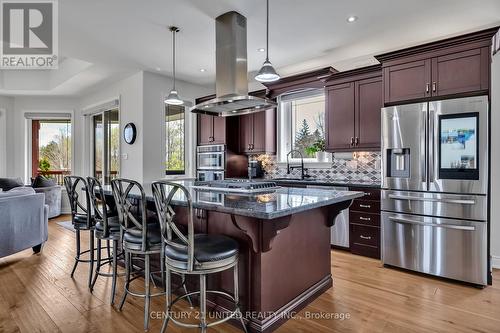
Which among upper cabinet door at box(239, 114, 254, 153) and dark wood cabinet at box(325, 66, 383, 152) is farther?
upper cabinet door at box(239, 114, 254, 153)

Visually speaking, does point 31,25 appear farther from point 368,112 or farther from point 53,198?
point 368,112

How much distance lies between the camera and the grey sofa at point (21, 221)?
3.44 m

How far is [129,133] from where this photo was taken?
5375 mm

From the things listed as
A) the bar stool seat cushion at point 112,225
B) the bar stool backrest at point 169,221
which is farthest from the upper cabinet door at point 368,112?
the bar stool seat cushion at point 112,225

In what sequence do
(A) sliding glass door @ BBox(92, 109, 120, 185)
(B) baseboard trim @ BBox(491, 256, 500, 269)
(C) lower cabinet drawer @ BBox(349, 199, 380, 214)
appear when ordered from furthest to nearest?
(A) sliding glass door @ BBox(92, 109, 120, 185), (C) lower cabinet drawer @ BBox(349, 199, 380, 214), (B) baseboard trim @ BBox(491, 256, 500, 269)

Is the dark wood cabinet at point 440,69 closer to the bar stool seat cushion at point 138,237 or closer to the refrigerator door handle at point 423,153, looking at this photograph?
the refrigerator door handle at point 423,153

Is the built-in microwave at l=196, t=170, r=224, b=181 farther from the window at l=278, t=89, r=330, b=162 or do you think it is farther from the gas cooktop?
the gas cooktop

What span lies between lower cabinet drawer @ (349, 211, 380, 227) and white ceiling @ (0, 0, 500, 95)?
229 cm

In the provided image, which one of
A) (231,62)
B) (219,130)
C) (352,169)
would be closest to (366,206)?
(352,169)

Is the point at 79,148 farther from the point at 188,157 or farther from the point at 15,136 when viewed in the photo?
the point at 188,157

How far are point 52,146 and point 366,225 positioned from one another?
7384mm

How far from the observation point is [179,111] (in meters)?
5.90

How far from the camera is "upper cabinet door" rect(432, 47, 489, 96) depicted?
2.89m

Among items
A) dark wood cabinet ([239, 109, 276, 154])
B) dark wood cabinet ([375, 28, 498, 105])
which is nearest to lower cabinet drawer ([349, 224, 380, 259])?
dark wood cabinet ([375, 28, 498, 105])
